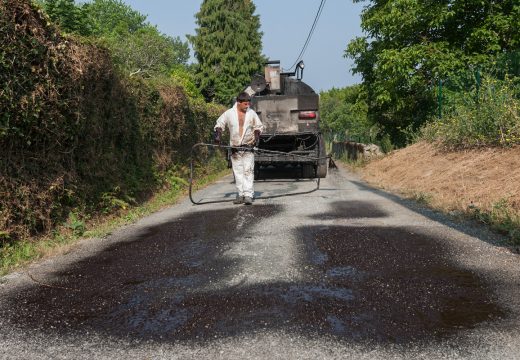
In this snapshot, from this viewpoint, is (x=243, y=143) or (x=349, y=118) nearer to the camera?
(x=243, y=143)

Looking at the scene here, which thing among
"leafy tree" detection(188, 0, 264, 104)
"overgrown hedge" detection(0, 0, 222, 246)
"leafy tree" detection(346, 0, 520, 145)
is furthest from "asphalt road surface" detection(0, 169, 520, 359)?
"leafy tree" detection(188, 0, 264, 104)

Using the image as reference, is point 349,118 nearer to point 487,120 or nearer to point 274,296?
point 487,120

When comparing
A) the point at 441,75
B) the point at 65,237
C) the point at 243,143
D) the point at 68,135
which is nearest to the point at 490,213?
the point at 243,143

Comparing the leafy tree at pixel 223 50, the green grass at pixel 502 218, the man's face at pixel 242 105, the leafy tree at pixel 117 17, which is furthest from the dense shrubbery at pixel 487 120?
the leafy tree at pixel 117 17

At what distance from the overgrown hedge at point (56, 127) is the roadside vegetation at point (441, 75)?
5667 mm

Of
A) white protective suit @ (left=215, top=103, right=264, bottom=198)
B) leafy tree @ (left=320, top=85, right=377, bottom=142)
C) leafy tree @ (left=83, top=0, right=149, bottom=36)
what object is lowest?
white protective suit @ (left=215, top=103, right=264, bottom=198)

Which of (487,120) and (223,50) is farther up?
(223,50)

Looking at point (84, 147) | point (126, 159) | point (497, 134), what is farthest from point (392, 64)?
point (84, 147)

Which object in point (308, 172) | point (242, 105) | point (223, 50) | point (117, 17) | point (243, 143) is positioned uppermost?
point (117, 17)

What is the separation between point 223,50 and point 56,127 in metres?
41.6

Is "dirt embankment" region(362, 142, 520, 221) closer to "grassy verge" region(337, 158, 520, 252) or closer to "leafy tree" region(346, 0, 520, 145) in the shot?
"grassy verge" region(337, 158, 520, 252)

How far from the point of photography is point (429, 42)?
1728cm

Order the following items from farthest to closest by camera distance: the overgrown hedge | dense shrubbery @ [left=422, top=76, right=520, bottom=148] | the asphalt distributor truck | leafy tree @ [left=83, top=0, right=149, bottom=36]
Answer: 1. leafy tree @ [left=83, top=0, right=149, bottom=36]
2. the asphalt distributor truck
3. dense shrubbery @ [left=422, top=76, right=520, bottom=148]
4. the overgrown hedge

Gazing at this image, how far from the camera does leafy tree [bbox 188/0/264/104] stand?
148 feet
